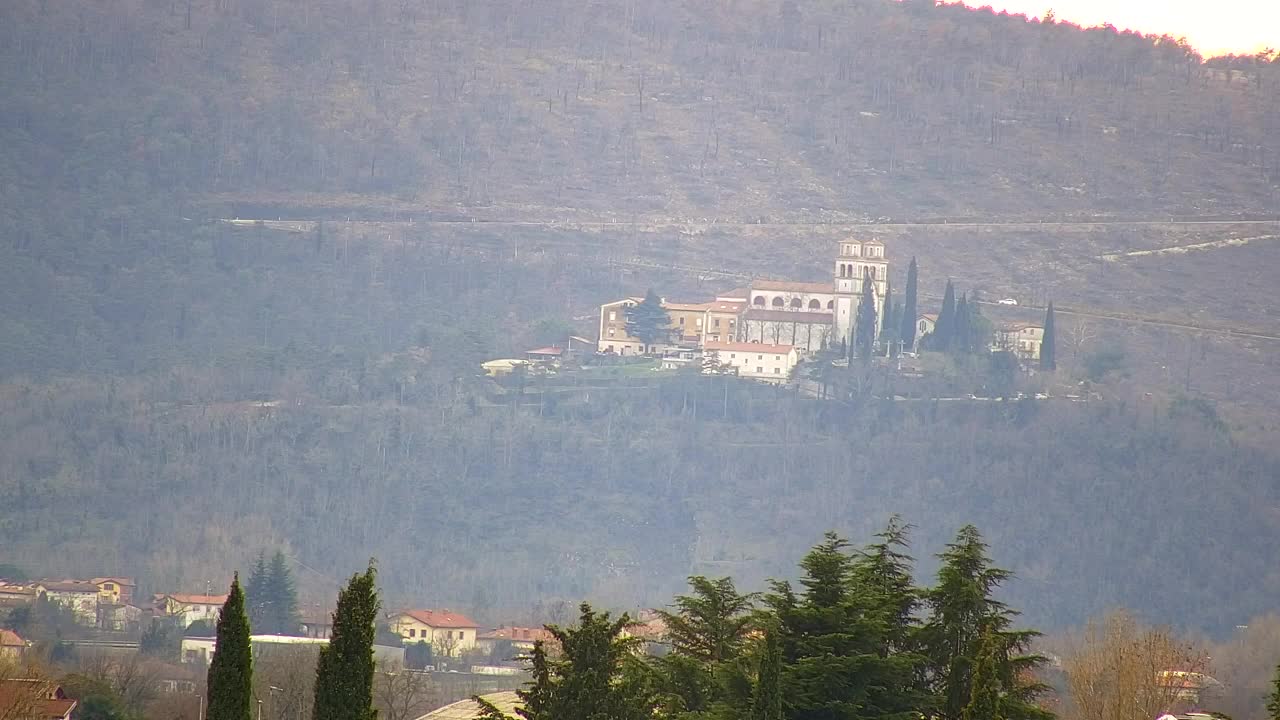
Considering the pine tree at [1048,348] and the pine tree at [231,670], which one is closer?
the pine tree at [231,670]

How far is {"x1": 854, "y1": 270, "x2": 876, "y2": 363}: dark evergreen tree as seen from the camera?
462 ft

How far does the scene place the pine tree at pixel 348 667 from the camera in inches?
953

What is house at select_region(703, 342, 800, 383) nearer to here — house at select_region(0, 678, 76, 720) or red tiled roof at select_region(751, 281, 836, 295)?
red tiled roof at select_region(751, 281, 836, 295)

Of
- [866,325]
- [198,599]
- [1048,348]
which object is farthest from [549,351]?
[198,599]

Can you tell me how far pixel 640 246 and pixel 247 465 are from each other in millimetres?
58745

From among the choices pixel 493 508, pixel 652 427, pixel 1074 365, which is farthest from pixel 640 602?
pixel 1074 365

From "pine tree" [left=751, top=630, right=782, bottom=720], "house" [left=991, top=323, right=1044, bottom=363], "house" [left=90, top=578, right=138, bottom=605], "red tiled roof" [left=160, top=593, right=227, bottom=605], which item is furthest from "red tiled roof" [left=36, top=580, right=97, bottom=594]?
"pine tree" [left=751, top=630, right=782, bottom=720]

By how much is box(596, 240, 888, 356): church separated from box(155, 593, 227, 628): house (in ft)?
184

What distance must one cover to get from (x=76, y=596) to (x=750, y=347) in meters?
56.3

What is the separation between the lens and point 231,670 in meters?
24.7

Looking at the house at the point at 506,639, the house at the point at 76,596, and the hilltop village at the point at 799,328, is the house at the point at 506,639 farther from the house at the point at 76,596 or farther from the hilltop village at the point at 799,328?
the hilltop village at the point at 799,328

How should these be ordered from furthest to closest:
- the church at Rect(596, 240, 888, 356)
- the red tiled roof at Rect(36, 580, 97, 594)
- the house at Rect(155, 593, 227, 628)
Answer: the church at Rect(596, 240, 888, 356), the red tiled roof at Rect(36, 580, 97, 594), the house at Rect(155, 593, 227, 628)

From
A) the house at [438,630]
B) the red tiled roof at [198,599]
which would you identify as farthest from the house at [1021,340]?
the red tiled roof at [198,599]

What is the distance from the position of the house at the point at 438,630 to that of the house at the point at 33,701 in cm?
3653
